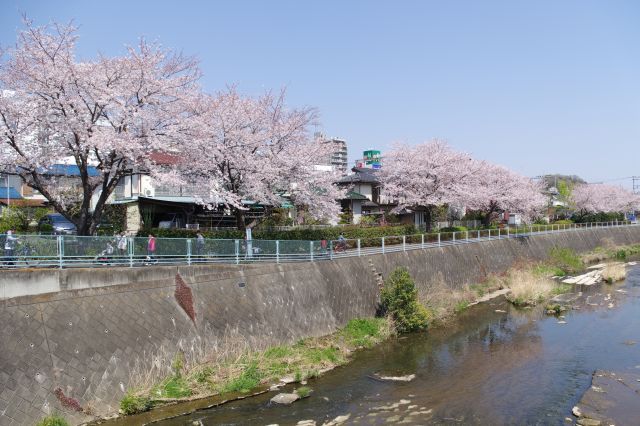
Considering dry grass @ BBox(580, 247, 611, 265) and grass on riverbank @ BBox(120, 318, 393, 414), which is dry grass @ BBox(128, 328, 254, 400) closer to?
grass on riverbank @ BBox(120, 318, 393, 414)

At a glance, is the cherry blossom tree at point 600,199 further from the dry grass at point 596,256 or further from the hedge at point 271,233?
the hedge at point 271,233

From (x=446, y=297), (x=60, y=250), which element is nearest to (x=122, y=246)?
(x=60, y=250)

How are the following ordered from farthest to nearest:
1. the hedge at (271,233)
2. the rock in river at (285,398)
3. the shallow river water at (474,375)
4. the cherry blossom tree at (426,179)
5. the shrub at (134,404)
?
the cherry blossom tree at (426,179), the hedge at (271,233), the rock in river at (285,398), the shallow river water at (474,375), the shrub at (134,404)

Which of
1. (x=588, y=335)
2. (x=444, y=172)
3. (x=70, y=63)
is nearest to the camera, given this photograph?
(x=70, y=63)

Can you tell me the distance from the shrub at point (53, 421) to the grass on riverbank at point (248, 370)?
5.15 ft

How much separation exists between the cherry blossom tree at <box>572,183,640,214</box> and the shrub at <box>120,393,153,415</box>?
83959mm

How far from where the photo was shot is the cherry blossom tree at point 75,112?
1972cm

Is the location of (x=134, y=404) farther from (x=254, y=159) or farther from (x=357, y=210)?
(x=357, y=210)

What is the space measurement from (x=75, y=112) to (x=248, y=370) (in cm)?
1239

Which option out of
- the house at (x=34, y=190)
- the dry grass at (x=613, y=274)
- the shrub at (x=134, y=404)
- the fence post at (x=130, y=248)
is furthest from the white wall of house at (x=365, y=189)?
the shrub at (x=134, y=404)

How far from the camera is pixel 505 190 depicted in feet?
172

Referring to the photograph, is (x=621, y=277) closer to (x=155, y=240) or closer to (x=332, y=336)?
(x=332, y=336)

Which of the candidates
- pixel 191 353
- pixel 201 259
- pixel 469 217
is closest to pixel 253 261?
pixel 201 259

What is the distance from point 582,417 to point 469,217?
161 feet
